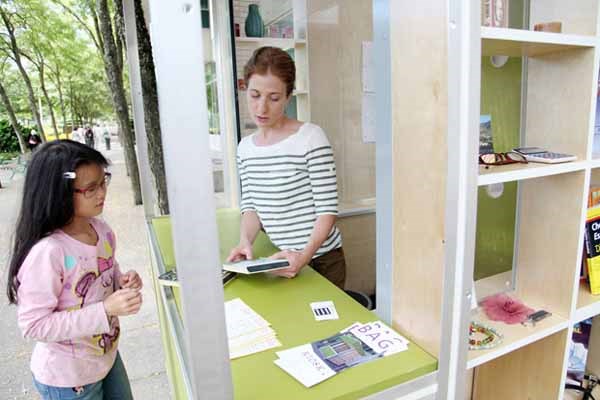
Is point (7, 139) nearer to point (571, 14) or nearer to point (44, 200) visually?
point (44, 200)

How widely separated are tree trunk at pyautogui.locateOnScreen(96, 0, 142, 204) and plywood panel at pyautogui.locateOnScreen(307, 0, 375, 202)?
11.7 ft

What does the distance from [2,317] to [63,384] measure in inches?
123

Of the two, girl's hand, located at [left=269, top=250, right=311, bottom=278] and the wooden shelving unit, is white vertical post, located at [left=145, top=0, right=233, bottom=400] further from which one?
girl's hand, located at [left=269, top=250, right=311, bottom=278]

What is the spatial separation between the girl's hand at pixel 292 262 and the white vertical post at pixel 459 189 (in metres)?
0.62

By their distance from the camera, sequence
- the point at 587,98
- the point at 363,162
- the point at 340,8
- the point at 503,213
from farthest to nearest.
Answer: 1. the point at 363,162
2. the point at 340,8
3. the point at 503,213
4. the point at 587,98

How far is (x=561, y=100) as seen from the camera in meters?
1.13

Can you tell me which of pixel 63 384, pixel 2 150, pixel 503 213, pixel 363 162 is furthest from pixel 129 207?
pixel 2 150

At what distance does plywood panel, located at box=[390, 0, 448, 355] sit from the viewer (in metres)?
0.82

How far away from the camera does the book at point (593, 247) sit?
128 centimetres

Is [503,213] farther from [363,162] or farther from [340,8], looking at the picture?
[340,8]

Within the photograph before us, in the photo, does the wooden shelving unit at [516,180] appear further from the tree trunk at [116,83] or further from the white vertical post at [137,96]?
the tree trunk at [116,83]

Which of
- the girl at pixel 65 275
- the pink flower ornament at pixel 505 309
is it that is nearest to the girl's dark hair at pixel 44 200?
the girl at pixel 65 275

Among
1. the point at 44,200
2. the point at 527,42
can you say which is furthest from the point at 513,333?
the point at 44,200

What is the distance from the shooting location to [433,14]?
800 mm
